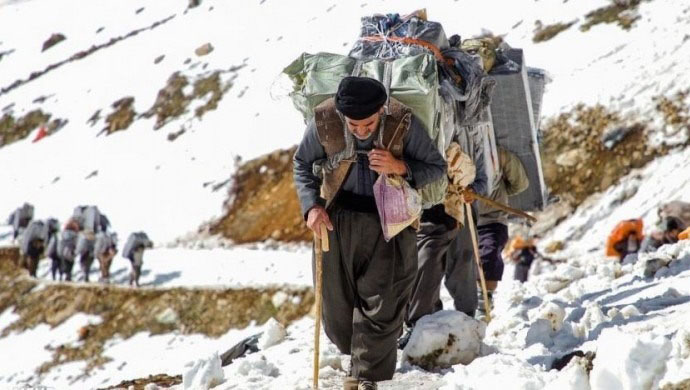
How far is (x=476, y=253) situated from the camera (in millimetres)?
6078

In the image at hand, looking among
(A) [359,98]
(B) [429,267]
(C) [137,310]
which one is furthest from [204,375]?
(C) [137,310]

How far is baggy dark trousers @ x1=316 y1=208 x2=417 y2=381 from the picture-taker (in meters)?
4.53

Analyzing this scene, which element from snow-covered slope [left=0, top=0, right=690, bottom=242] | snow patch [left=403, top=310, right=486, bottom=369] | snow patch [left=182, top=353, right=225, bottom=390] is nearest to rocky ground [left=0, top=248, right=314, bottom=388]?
snow-covered slope [left=0, top=0, right=690, bottom=242]

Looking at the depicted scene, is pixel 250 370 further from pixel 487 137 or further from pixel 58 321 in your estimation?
pixel 58 321

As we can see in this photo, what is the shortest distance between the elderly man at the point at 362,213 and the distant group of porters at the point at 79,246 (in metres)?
15.2

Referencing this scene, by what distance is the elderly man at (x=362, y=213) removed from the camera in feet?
14.3

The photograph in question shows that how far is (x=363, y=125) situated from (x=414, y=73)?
1.88 ft

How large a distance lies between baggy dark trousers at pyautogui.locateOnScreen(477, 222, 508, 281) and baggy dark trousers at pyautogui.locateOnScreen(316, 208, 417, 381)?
224 centimetres

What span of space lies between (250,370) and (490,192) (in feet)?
7.28

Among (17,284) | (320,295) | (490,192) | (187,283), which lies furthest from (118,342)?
(320,295)

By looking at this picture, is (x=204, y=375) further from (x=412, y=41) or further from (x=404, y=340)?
(x=412, y=41)

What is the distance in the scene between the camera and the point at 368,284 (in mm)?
4551

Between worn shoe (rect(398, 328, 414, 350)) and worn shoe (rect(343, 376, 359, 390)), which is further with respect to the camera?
worn shoe (rect(398, 328, 414, 350))

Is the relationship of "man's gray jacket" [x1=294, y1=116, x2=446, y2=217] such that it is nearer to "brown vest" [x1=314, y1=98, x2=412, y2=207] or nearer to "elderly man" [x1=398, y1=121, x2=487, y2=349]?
"brown vest" [x1=314, y1=98, x2=412, y2=207]
